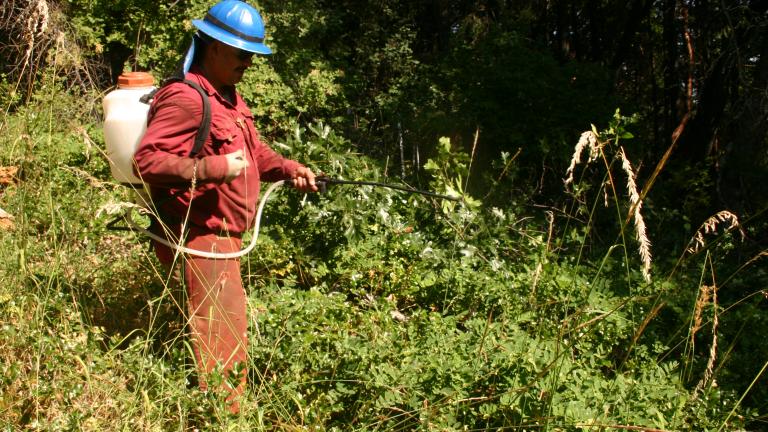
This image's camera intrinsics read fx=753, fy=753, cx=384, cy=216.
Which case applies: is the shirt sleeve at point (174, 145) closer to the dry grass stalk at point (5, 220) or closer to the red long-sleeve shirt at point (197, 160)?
the red long-sleeve shirt at point (197, 160)

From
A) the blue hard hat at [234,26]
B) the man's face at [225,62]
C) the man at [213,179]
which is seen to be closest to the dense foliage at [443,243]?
the man at [213,179]

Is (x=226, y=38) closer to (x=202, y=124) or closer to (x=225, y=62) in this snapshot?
(x=225, y=62)

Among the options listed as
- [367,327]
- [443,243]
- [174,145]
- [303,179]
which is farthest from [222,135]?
[443,243]

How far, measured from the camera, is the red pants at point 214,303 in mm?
3115

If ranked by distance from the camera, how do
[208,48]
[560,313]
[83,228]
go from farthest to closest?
[83,228] < [560,313] < [208,48]

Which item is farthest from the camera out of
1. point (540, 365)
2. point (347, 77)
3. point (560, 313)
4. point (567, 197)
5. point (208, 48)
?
point (347, 77)

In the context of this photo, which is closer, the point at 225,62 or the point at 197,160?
the point at 197,160

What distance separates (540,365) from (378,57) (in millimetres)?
7526

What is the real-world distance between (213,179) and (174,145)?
0.66ft

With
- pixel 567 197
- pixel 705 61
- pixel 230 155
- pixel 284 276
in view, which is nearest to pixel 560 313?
pixel 284 276

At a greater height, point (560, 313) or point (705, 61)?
point (705, 61)

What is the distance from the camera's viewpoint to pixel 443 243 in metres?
4.94

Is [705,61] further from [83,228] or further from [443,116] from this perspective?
[83,228]

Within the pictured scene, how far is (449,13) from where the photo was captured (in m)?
10.5
